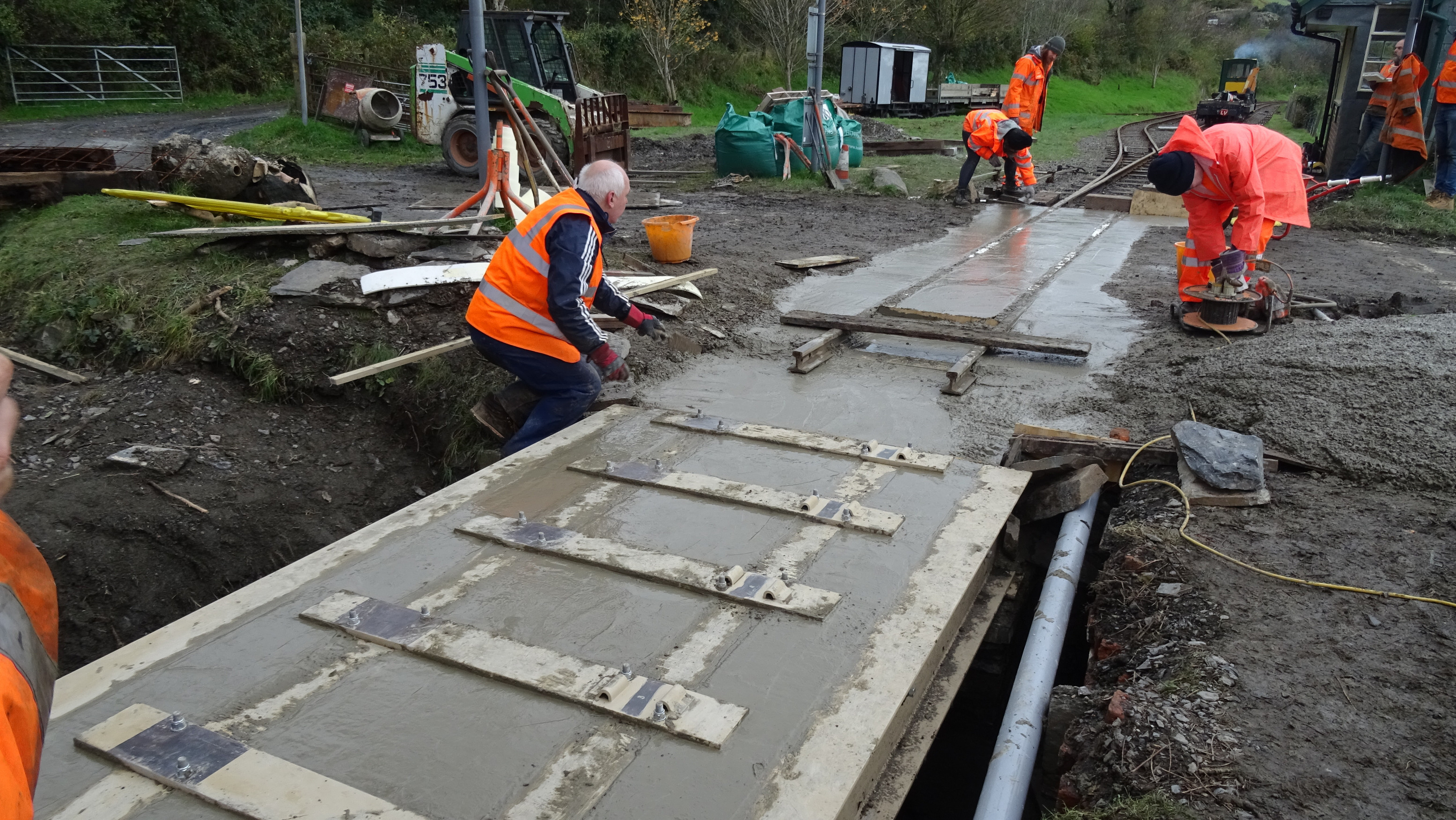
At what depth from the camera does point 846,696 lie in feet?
8.21

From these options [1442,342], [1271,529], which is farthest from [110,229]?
[1442,342]

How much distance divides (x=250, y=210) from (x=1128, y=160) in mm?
13858

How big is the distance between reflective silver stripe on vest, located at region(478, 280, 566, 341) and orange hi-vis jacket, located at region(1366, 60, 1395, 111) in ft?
38.1

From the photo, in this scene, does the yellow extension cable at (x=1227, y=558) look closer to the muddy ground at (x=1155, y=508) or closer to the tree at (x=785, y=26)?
the muddy ground at (x=1155, y=508)

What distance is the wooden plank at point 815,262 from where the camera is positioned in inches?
305

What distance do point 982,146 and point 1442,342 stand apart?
Answer: 7198 mm

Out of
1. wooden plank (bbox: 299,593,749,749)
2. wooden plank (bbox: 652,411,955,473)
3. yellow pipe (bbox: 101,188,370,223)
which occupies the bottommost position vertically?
wooden plank (bbox: 299,593,749,749)

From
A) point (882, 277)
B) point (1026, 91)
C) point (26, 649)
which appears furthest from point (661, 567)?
point (1026, 91)

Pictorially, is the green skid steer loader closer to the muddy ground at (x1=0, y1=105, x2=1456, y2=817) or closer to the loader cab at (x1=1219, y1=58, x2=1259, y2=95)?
the muddy ground at (x1=0, y1=105, x2=1456, y2=817)

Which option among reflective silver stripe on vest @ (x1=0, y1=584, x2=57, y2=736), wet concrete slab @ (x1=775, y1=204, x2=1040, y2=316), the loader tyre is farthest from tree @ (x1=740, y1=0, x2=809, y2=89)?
reflective silver stripe on vest @ (x1=0, y1=584, x2=57, y2=736)

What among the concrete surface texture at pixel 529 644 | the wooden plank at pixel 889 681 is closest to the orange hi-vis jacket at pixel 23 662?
the concrete surface texture at pixel 529 644

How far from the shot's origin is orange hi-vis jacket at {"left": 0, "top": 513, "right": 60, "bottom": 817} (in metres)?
1.01

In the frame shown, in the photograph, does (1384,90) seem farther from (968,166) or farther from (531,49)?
(531,49)

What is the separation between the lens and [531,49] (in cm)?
1301
